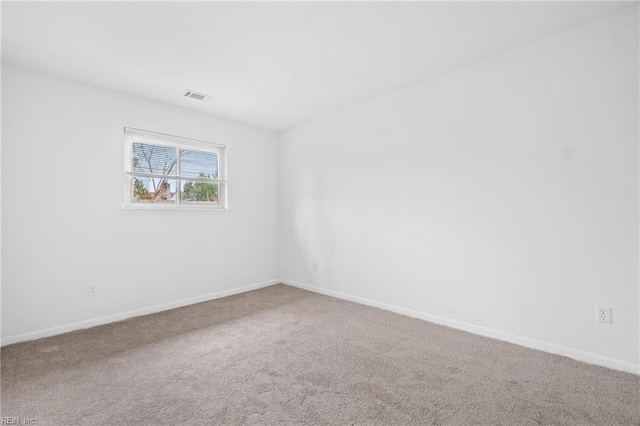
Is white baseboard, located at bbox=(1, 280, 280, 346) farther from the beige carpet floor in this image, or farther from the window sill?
the window sill

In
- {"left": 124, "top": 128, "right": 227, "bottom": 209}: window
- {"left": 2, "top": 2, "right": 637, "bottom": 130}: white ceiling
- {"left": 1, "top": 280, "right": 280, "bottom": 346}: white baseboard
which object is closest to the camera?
{"left": 2, "top": 2, "right": 637, "bottom": 130}: white ceiling

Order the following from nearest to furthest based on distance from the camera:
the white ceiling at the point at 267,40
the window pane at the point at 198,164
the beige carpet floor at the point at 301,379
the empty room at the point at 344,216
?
the beige carpet floor at the point at 301,379
the empty room at the point at 344,216
the white ceiling at the point at 267,40
the window pane at the point at 198,164

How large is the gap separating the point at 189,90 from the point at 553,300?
3963mm

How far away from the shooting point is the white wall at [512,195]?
2068mm

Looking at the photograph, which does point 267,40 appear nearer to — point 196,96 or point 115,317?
point 196,96

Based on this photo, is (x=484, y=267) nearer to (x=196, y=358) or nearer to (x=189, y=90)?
(x=196, y=358)

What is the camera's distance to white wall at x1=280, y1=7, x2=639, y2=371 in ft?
6.79

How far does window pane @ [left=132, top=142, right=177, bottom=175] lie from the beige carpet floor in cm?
177

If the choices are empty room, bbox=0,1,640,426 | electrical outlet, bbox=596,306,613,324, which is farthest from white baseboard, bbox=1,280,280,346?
electrical outlet, bbox=596,306,613,324

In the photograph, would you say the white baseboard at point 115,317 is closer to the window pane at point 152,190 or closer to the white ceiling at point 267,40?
the window pane at point 152,190

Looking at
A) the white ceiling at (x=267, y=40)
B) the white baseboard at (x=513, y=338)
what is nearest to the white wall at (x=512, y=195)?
the white baseboard at (x=513, y=338)

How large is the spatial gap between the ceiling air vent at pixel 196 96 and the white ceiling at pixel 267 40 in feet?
0.34

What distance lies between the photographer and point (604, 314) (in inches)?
82.9

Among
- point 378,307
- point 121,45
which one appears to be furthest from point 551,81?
point 121,45
